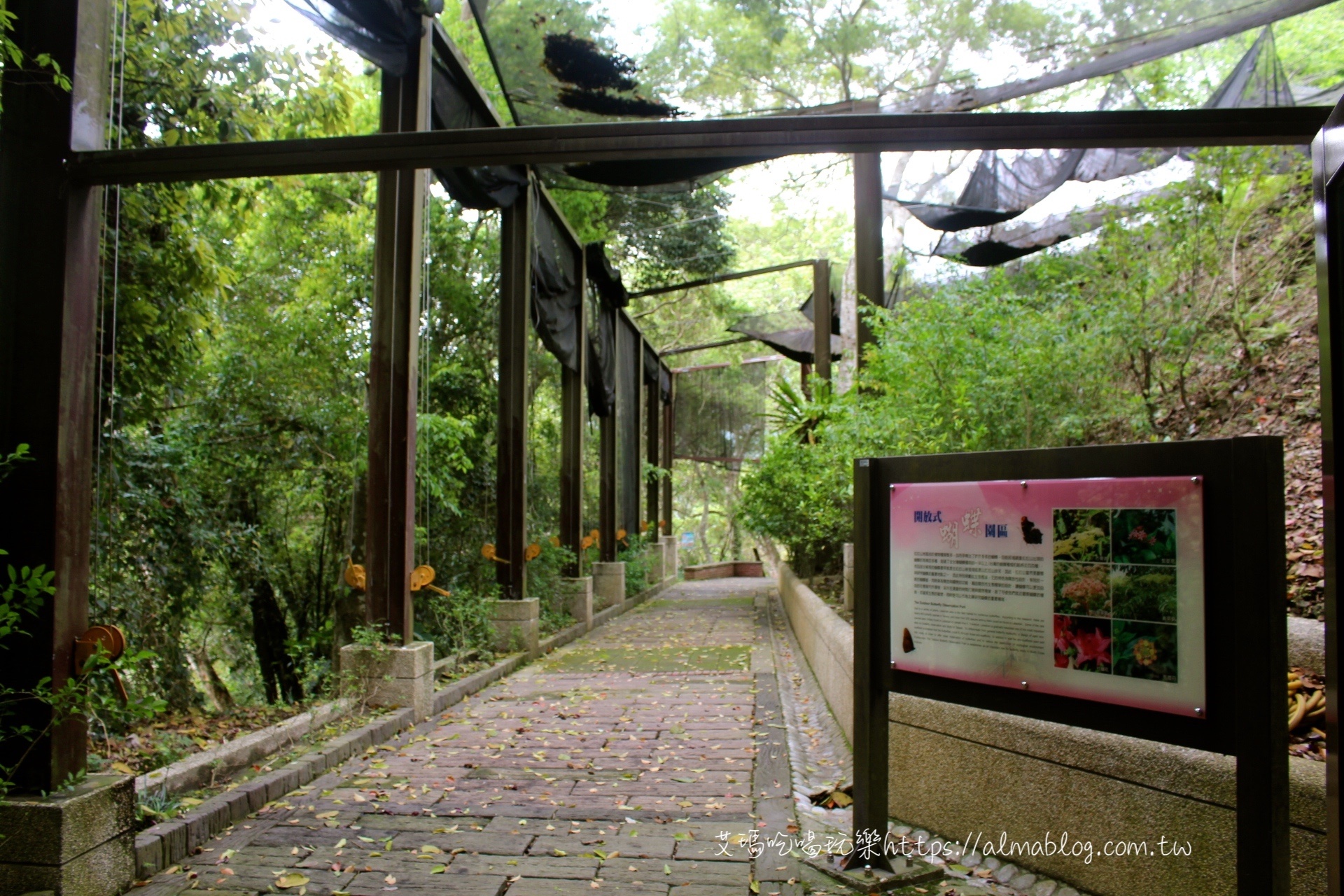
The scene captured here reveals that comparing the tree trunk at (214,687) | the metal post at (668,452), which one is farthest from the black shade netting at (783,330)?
the tree trunk at (214,687)

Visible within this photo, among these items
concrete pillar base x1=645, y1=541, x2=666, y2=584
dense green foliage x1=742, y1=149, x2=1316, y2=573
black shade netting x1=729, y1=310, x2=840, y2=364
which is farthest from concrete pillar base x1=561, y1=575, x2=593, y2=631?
black shade netting x1=729, y1=310, x2=840, y2=364

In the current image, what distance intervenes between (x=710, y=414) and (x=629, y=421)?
9.12 metres

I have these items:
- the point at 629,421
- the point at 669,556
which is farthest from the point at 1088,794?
the point at 669,556

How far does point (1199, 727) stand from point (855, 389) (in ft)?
21.0

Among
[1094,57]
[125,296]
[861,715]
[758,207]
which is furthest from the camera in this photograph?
[758,207]

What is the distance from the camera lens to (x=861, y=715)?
3.34 metres

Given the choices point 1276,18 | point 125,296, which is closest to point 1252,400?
point 1276,18

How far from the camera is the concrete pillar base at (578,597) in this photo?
11422 mm

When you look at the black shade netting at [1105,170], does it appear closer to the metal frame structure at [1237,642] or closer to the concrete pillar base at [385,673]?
the metal frame structure at [1237,642]

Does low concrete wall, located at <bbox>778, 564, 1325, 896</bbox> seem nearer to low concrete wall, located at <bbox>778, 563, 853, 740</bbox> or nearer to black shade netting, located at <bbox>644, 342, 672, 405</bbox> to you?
low concrete wall, located at <bbox>778, 563, 853, 740</bbox>

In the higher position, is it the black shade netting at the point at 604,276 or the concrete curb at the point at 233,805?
the black shade netting at the point at 604,276

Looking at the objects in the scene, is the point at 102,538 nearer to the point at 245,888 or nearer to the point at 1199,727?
the point at 245,888

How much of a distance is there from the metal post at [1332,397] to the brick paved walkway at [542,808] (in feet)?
6.49

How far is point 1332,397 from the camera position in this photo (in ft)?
5.16
